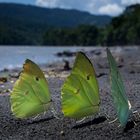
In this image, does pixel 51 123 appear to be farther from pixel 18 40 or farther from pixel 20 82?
pixel 18 40

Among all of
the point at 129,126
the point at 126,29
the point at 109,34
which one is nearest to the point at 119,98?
the point at 129,126

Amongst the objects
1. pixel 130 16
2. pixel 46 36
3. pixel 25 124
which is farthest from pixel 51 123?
pixel 46 36

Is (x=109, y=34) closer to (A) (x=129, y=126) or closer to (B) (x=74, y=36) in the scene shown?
(B) (x=74, y=36)

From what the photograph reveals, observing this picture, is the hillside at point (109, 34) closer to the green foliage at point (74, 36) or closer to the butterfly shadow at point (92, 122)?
the green foliage at point (74, 36)

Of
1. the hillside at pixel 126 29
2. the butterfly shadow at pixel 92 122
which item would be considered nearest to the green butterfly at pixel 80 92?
the butterfly shadow at pixel 92 122

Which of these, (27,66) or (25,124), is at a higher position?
(27,66)

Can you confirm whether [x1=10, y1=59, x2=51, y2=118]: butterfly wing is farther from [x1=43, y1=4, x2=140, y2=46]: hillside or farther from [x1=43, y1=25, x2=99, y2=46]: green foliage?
[x1=43, y1=25, x2=99, y2=46]: green foliage
